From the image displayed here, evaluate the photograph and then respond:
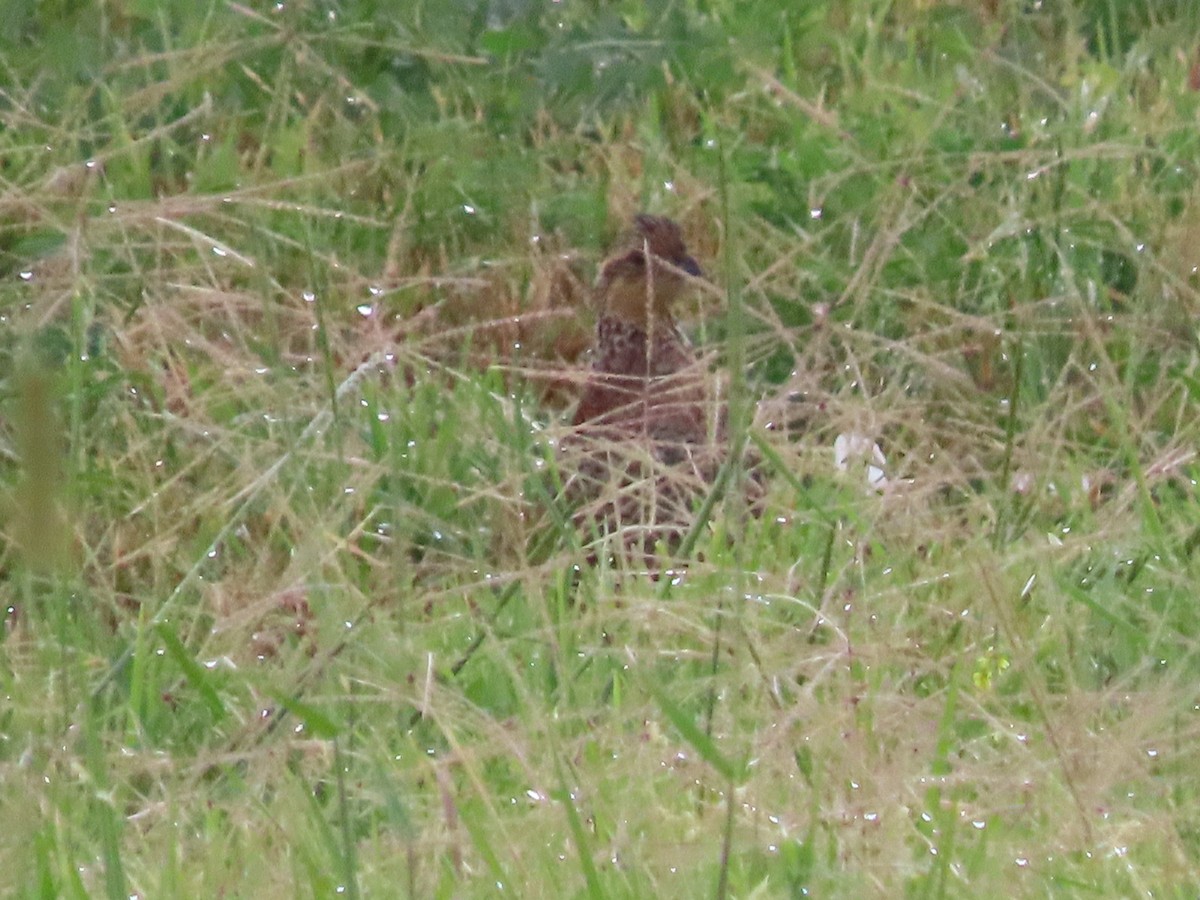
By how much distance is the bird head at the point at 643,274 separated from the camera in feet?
15.5

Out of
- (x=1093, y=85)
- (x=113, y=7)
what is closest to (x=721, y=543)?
(x=1093, y=85)

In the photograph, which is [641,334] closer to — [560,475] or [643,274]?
[643,274]

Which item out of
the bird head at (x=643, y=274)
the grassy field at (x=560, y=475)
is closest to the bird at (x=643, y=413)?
the bird head at (x=643, y=274)

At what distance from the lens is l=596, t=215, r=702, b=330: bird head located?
15.5 feet

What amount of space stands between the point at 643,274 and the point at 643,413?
37.7 inches

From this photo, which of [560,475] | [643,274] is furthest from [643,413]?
[643,274]

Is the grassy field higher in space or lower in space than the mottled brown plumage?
higher

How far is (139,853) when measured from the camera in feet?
8.87

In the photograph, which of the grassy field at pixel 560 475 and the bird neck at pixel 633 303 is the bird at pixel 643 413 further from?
the grassy field at pixel 560 475

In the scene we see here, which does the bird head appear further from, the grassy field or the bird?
the grassy field

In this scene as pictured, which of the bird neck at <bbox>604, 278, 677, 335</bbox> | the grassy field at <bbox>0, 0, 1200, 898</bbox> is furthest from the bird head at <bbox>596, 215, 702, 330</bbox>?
the grassy field at <bbox>0, 0, 1200, 898</bbox>

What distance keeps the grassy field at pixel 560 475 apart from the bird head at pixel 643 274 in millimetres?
192

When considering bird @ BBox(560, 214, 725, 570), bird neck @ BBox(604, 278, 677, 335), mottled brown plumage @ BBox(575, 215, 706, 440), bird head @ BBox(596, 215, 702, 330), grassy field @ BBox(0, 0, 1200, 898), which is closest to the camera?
grassy field @ BBox(0, 0, 1200, 898)

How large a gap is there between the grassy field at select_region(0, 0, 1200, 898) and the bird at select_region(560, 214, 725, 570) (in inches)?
4.3
